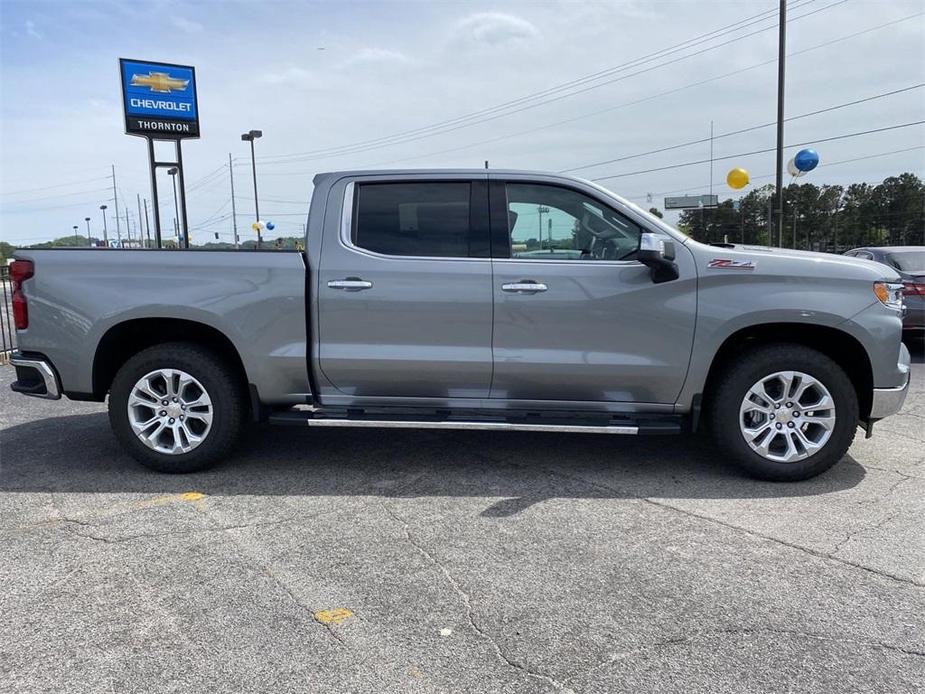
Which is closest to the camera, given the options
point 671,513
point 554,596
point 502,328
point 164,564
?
point 554,596

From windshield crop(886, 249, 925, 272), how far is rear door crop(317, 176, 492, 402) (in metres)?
7.29

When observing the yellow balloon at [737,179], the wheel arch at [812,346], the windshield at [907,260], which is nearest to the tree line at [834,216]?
the yellow balloon at [737,179]

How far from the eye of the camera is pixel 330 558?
3473mm

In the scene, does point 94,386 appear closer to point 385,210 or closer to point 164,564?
point 164,564

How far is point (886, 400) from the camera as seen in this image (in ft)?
14.7

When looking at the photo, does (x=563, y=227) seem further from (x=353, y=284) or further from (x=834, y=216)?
(x=834, y=216)

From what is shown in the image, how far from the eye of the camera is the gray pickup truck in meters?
4.46

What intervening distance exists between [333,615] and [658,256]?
2.78 m

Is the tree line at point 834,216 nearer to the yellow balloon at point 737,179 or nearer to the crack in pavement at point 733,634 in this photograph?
the yellow balloon at point 737,179

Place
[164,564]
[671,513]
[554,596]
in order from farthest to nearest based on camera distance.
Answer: [671,513]
[164,564]
[554,596]

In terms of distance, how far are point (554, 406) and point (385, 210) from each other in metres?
1.75

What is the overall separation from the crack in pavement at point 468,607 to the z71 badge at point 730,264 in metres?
2.49

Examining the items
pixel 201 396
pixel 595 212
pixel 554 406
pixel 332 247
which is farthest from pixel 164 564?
pixel 595 212

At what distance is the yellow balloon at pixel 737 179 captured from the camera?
66.7ft
